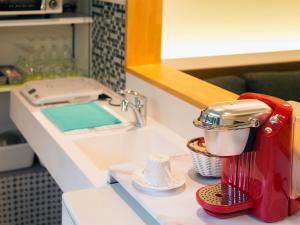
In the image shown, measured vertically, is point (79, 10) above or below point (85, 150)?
above

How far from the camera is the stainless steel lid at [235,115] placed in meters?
1.19

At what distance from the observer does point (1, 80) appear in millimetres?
2707

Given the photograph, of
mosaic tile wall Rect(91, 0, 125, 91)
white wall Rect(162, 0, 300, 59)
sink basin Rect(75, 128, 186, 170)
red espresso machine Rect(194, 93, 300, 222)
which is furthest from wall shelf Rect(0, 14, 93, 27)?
red espresso machine Rect(194, 93, 300, 222)

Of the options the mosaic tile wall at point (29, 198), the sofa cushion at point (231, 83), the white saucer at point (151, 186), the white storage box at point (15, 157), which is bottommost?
the mosaic tile wall at point (29, 198)

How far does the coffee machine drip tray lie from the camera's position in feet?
4.20

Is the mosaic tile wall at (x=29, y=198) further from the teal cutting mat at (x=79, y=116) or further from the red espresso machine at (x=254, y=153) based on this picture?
the red espresso machine at (x=254, y=153)

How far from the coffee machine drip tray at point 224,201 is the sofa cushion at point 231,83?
56.8 inches

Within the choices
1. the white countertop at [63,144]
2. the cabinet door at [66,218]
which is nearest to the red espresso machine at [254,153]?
the cabinet door at [66,218]

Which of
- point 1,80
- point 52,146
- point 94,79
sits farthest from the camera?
point 94,79

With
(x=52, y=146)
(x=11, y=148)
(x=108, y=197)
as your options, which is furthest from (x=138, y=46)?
(x=108, y=197)

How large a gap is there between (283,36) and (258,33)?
0.70 ft

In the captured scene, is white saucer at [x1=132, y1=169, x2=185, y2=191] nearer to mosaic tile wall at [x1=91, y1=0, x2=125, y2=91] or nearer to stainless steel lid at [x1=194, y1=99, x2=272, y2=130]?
stainless steel lid at [x1=194, y1=99, x2=272, y2=130]

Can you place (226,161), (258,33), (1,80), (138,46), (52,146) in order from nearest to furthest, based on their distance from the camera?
(226,161) < (52,146) < (138,46) < (1,80) < (258,33)

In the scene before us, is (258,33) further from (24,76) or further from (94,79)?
(24,76)
